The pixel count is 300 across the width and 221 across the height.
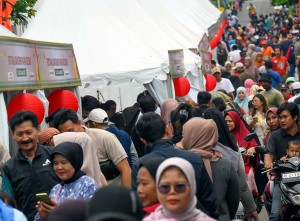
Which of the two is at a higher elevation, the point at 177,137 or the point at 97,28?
the point at 97,28

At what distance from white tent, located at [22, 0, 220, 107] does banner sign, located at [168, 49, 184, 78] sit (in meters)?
0.14

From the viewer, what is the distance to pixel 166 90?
19.4 metres

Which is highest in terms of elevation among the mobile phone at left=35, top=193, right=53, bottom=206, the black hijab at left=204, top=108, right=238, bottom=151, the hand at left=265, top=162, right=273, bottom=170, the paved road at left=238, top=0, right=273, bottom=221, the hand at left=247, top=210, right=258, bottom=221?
the paved road at left=238, top=0, right=273, bottom=221

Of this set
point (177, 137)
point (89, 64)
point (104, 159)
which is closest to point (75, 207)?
point (104, 159)

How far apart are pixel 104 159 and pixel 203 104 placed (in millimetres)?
6099

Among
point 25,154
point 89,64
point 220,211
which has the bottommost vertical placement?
point 220,211

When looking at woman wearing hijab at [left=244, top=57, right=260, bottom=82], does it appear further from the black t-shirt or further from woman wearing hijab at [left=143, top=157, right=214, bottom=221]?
woman wearing hijab at [left=143, top=157, right=214, bottom=221]

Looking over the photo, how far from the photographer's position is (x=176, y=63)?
765 inches

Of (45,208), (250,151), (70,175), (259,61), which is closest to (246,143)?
(250,151)

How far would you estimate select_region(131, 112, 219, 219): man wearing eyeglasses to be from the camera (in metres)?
7.38

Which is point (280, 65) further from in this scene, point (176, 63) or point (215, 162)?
point (215, 162)

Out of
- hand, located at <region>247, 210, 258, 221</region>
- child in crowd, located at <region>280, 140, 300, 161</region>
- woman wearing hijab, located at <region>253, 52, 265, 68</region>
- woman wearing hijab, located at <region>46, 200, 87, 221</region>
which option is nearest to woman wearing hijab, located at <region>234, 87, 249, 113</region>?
child in crowd, located at <region>280, 140, 300, 161</region>

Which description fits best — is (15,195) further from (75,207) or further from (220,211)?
(75,207)

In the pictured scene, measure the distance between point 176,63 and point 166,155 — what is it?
39.0 feet
